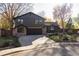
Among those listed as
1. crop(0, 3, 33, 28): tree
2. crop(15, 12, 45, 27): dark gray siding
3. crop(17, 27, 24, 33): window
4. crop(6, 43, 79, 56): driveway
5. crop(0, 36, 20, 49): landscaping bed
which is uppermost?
A: crop(0, 3, 33, 28): tree

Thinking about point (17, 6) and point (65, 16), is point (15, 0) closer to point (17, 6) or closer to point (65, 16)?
point (17, 6)

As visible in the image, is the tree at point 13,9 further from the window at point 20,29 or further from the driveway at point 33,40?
the driveway at point 33,40

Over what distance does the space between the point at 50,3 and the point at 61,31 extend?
1.01 feet

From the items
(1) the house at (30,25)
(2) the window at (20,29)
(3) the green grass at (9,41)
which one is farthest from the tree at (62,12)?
(3) the green grass at (9,41)

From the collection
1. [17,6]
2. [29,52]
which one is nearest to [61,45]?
[29,52]

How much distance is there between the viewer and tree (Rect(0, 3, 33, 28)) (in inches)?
114

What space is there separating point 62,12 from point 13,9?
1.65ft

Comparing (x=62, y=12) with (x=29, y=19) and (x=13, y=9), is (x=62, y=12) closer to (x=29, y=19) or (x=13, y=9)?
(x=29, y=19)

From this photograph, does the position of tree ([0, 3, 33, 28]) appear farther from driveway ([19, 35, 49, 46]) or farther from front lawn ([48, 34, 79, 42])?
front lawn ([48, 34, 79, 42])

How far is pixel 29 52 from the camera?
2867mm

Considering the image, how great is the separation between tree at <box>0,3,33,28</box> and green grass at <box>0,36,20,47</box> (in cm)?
16

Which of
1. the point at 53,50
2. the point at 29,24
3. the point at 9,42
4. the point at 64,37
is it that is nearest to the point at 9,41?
the point at 9,42

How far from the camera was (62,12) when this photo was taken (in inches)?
114

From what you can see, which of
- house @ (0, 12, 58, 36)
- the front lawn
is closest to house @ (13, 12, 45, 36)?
house @ (0, 12, 58, 36)
